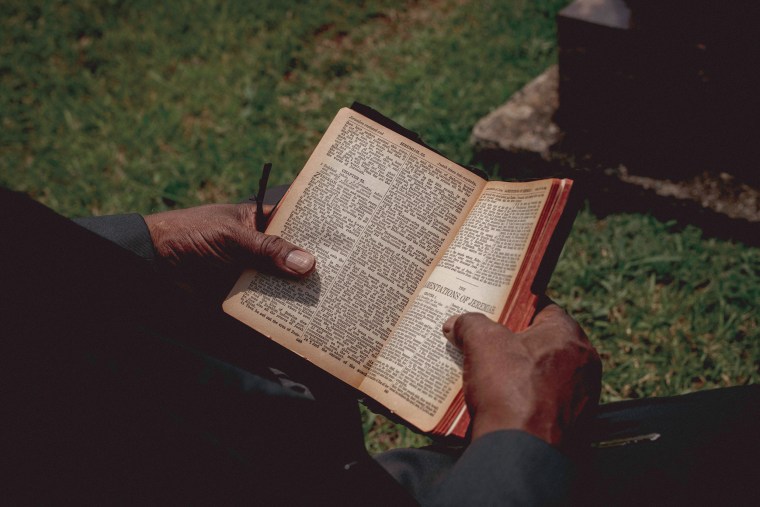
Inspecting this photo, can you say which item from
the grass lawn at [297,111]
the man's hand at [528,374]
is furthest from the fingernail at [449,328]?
the grass lawn at [297,111]

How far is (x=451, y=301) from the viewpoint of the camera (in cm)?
127

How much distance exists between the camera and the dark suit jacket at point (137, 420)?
32.9 inches

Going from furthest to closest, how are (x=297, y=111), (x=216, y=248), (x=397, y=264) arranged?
(x=297, y=111) → (x=216, y=248) → (x=397, y=264)

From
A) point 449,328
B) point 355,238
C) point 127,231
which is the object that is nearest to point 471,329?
point 449,328

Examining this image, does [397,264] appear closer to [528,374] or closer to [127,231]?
[528,374]

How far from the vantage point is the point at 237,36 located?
12.2 ft

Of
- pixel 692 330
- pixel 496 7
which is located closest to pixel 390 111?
pixel 496 7

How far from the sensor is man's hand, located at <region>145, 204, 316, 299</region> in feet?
4.33

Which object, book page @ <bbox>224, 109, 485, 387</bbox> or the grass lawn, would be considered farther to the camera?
the grass lawn

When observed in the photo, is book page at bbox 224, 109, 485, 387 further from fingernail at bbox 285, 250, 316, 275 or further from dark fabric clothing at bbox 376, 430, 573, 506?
dark fabric clothing at bbox 376, 430, 573, 506

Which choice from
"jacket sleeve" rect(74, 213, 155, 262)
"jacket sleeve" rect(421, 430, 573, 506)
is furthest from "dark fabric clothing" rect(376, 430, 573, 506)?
"jacket sleeve" rect(74, 213, 155, 262)

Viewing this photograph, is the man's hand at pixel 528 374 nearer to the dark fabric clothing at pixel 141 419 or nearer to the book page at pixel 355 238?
the dark fabric clothing at pixel 141 419

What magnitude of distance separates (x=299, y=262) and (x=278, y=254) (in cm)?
6

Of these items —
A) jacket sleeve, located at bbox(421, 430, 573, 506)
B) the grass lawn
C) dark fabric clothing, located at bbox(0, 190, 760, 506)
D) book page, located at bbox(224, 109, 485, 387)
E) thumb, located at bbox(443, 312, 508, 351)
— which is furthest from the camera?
the grass lawn
